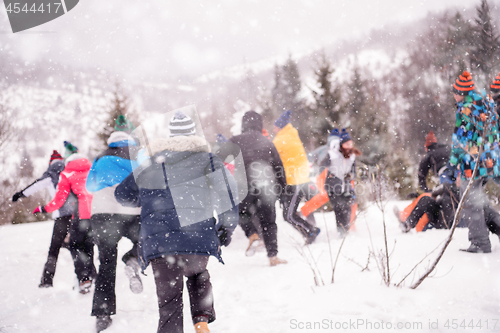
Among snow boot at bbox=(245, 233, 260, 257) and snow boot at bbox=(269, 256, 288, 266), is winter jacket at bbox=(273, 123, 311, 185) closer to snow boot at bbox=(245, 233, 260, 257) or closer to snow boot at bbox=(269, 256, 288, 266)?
snow boot at bbox=(245, 233, 260, 257)

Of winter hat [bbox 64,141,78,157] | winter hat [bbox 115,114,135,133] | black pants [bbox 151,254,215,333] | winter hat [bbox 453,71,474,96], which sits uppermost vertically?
winter hat [bbox 115,114,135,133]

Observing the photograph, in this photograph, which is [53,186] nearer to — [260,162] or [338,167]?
[260,162]

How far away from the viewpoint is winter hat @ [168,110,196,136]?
274 cm

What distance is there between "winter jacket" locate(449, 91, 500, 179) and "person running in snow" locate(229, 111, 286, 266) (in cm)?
218

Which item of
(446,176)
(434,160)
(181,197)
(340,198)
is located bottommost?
(340,198)

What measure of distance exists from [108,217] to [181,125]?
4.18ft

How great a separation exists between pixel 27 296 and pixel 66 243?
0.77 m

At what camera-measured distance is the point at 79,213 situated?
4055 mm

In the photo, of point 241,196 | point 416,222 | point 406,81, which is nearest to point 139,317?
point 241,196

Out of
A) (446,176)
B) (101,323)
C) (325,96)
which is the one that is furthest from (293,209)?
(325,96)

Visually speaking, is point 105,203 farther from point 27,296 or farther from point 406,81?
point 406,81

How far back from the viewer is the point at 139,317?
337 centimetres

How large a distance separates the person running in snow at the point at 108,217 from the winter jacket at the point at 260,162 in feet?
5.90

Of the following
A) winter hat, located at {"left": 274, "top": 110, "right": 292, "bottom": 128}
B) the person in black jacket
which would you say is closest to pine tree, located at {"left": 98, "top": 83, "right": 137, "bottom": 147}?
winter hat, located at {"left": 274, "top": 110, "right": 292, "bottom": 128}
